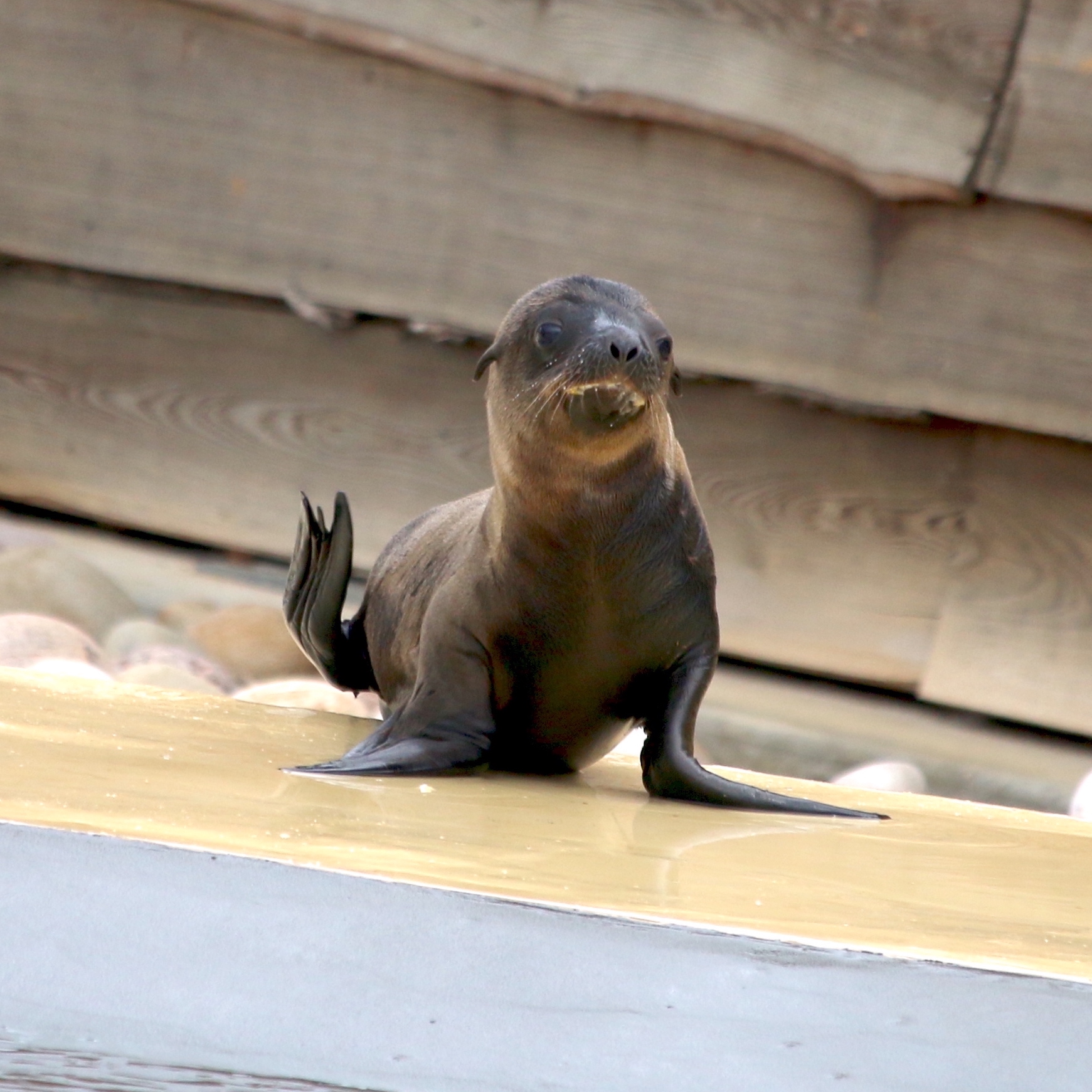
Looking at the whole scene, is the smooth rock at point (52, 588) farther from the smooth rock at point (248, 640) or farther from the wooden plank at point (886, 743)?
the wooden plank at point (886, 743)

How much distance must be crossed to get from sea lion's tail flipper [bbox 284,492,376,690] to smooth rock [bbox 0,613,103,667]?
1.05 m

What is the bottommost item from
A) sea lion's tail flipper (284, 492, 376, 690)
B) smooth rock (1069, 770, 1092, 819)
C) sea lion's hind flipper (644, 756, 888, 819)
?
smooth rock (1069, 770, 1092, 819)

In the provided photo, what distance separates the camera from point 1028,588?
14.4ft

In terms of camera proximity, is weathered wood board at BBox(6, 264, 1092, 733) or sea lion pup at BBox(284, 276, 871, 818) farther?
weathered wood board at BBox(6, 264, 1092, 733)

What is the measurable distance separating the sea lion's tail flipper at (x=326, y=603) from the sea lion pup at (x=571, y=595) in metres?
0.44

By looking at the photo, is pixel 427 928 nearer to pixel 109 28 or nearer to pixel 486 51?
pixel 486 51

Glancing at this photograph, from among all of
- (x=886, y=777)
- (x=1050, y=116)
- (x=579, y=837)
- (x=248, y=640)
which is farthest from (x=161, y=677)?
(x=1050, y=116)

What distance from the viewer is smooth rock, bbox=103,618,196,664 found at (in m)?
4.59

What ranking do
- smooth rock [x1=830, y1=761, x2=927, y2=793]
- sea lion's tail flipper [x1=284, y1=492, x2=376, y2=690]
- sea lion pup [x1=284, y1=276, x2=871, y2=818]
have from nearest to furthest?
sea lion pup [x1=284, y1=276, x2=871, y2=818], sea lion's tail flipper [x1=284, y1=492, x2=376, y2=690], smooth rock [x1=830, y1=761, x2=927, y2=793]

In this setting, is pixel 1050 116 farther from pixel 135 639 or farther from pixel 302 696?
pixel 135 639

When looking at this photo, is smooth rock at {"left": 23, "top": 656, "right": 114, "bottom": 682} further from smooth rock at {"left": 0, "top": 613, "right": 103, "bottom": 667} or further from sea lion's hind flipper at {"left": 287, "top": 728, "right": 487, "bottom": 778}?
sea lion's hind flipper at {"left": 287, "top": 728, "right": 487, "bottom": 778}

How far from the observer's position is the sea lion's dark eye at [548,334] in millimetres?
2471

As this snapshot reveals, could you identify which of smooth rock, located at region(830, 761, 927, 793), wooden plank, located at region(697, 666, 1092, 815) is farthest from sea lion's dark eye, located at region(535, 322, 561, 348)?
wooden plank, located at region(697, 666, 1092, 815)

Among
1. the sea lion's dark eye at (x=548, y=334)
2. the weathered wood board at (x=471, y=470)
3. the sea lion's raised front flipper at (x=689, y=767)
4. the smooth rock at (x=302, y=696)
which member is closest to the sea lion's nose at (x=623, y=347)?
the sea lion's dark eye at (x=548, y=334)
